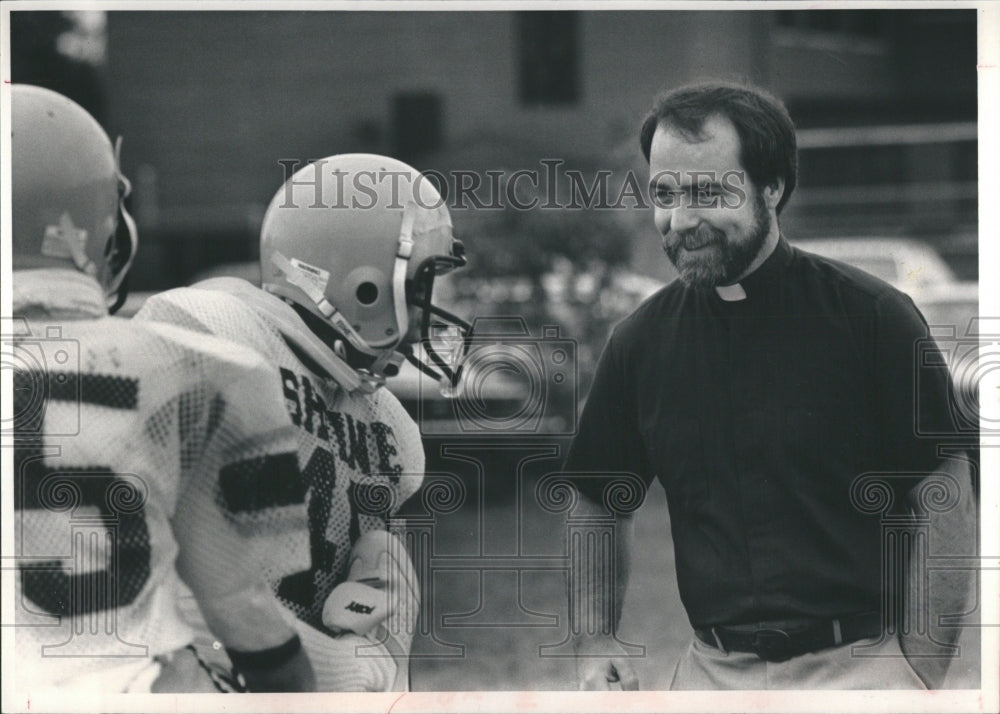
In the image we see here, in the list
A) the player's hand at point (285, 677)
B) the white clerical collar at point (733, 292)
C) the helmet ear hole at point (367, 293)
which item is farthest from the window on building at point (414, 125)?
the player's hand at point (285, 677)

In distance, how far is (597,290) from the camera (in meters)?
4.01

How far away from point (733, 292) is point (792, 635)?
104cm

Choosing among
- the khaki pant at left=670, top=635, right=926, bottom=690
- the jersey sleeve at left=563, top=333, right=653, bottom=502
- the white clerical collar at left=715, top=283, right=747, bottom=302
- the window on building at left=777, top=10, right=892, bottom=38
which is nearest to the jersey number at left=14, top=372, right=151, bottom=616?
the jersey sleeve at left=563, top=333, right=653, bottom=502

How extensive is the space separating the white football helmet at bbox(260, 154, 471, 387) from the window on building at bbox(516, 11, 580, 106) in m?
0.43

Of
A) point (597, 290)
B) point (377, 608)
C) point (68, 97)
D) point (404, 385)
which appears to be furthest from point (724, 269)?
point (68, 97)

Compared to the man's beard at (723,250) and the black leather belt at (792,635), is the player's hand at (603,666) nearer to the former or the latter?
the black leather belt at (792,635)

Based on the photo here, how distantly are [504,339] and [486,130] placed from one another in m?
0.63

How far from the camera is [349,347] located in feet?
12.6

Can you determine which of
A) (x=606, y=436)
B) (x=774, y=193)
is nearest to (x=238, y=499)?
→ (x=606, y=436)

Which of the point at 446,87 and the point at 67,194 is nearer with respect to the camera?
the point at 67,194

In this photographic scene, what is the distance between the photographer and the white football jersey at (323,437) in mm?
3729

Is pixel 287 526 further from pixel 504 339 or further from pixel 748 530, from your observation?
pixel 748 530

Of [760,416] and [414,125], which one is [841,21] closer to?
[760,416]

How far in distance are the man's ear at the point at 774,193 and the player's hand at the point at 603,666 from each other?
1.40 m
